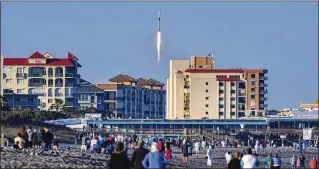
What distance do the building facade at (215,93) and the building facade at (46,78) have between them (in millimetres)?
17404

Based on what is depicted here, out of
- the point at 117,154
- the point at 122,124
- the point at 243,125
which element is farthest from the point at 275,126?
the point at 117,154

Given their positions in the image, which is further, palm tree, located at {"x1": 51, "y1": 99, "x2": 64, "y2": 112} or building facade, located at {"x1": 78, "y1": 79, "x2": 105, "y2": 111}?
building facade, located at {"x1": 78, "y1": 79, "x2": 105, "y2": 111}

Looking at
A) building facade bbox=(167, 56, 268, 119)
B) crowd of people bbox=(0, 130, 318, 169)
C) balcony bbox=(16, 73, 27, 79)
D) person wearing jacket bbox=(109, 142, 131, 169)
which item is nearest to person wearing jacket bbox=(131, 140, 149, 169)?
crowd of people bbox=(0, 130, 318, 169)

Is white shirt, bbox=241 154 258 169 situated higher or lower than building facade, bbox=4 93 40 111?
lower

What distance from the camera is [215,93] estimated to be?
175500mm

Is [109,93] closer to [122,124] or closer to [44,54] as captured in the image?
[44,54]

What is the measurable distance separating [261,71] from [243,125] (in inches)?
1272

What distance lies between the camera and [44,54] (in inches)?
6737

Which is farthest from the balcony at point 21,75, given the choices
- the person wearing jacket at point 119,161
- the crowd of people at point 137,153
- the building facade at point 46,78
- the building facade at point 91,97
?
the person wearing jacket at point 119,161

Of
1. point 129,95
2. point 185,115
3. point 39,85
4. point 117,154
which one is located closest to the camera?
point 117,154

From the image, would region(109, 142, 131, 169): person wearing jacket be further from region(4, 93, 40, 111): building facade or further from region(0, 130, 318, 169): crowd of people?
region(4, 93, 40, 111): building facade

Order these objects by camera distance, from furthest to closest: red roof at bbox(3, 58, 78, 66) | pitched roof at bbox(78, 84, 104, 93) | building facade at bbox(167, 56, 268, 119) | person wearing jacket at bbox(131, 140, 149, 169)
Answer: pitched roof at bbox(78, 84, 104, 93), building facade at bbox(167, 56, 268, 119), red roof at bbox(3, 58, 78, 66), person wearing jacket at bbox(131, 140, 149, 169)

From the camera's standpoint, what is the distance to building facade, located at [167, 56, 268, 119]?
579 feet

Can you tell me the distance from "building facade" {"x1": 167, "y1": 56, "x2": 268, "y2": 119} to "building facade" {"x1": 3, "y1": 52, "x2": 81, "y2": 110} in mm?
17404
